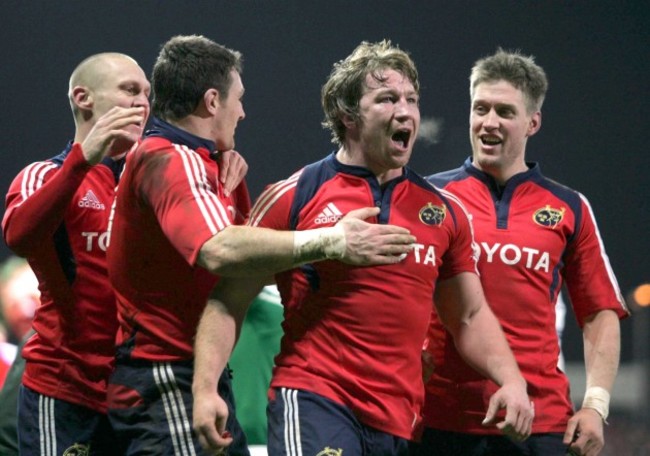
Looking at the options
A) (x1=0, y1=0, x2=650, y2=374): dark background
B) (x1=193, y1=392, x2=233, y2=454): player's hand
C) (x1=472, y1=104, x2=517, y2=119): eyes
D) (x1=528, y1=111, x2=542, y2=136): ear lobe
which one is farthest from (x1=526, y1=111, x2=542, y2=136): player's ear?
(x1=0, y1=0, x2=650, y2=374): dark background

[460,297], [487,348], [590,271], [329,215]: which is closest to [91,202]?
[329,215]

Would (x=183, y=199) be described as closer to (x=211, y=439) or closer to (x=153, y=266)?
(x=153, y=266)

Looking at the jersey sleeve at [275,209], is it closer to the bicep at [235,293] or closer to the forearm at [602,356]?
the bicep at [235,293]

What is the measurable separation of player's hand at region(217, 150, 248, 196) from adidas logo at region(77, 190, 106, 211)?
0.37 metres

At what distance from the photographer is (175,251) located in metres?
2.98

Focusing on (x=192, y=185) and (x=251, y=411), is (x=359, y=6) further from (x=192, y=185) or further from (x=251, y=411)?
(x=192, y=185)

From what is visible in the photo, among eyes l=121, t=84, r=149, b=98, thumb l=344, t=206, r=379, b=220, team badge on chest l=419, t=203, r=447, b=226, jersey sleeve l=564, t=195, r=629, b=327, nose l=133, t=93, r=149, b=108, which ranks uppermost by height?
eyes l=121, t=84, r=149, b=98

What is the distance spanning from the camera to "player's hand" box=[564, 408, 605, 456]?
3381 mm

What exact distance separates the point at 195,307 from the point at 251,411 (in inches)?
65.2

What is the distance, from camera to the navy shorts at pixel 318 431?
2.87m

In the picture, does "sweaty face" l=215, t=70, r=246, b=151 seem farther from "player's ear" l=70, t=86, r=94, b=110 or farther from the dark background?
the dark background

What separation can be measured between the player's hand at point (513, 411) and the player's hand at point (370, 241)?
547 millimetres

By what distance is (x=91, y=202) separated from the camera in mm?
3330

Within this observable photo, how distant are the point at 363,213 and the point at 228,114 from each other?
2.04ft
